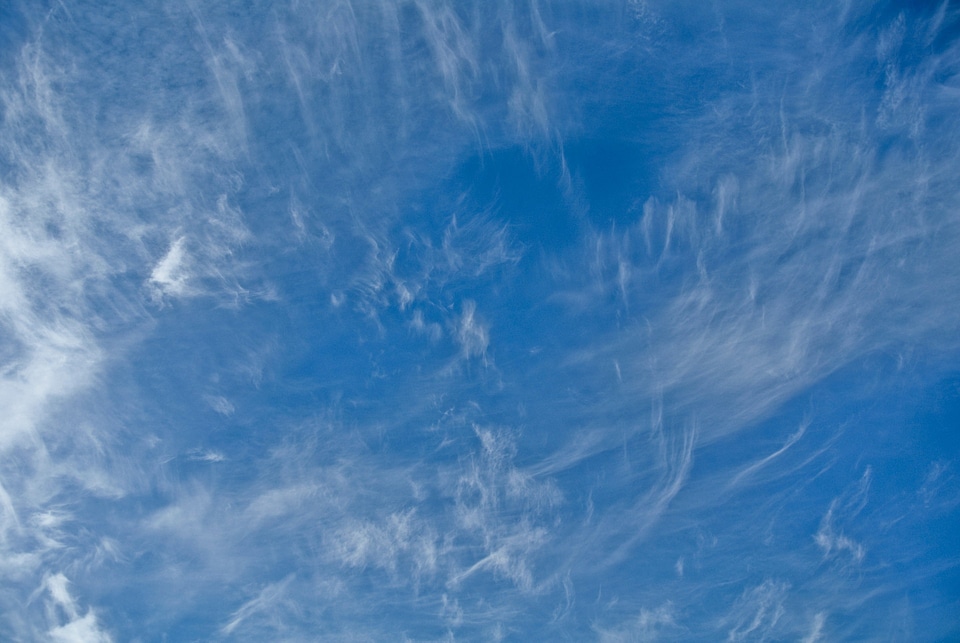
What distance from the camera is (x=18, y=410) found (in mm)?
52406

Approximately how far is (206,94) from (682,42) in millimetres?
40115

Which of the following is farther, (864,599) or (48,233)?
(864,599)

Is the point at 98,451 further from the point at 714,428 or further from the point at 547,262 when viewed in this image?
the point at 714,428

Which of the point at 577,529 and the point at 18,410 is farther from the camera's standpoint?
the point at 577,529

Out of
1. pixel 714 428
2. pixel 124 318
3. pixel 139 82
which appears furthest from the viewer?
pixel 714 428

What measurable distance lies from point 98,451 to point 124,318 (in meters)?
12.5

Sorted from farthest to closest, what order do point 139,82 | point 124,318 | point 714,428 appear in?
point 714,428 < point 124,318 < point 139,82

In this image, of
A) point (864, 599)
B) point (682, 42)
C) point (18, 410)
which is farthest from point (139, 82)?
point (864, 599)

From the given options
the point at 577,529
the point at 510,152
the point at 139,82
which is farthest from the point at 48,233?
the point at 577,529

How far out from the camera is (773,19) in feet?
166

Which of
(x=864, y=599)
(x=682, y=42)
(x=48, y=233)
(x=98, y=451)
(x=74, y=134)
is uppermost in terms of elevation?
(x=682, y=42)

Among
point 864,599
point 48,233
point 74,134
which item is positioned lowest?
point 864,599

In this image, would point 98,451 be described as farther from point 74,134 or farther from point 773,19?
point 773,19

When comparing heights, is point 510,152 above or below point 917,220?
above
